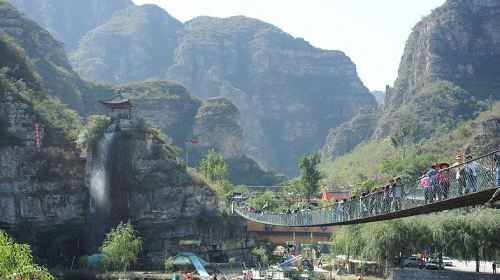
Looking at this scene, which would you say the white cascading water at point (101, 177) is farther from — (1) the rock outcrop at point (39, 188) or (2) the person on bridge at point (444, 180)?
(2) the person on bridge at point (444, 180)

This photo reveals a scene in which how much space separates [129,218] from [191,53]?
11051cm

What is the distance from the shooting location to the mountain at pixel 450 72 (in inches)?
3238

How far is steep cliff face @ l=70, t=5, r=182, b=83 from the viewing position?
15338 cm

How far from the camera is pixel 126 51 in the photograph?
526ft

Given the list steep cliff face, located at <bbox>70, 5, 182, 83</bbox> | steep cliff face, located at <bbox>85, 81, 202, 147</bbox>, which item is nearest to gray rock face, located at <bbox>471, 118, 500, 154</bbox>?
steep cliff face, located at <bbox>85, 81, 202, 147</bbox>

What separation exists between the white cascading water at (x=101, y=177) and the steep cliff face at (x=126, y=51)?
10617cm

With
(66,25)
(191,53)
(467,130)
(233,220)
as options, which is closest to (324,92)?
(191,53)

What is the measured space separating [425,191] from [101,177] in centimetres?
3566

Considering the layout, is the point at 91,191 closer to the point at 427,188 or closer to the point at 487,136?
the point at 427,188

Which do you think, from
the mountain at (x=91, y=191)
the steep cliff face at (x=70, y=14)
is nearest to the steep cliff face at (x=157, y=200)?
the mountain at (x=91, y=191)

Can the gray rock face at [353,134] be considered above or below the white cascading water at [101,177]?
above

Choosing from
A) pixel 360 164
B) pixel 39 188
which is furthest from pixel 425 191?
pixel 360 164

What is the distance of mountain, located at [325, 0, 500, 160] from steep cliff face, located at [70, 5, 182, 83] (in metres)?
77.7

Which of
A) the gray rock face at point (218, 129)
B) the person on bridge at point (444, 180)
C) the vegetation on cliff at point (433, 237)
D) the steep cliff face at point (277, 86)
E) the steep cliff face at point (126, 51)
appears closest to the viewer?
the person on bridge at point (444, 180)
